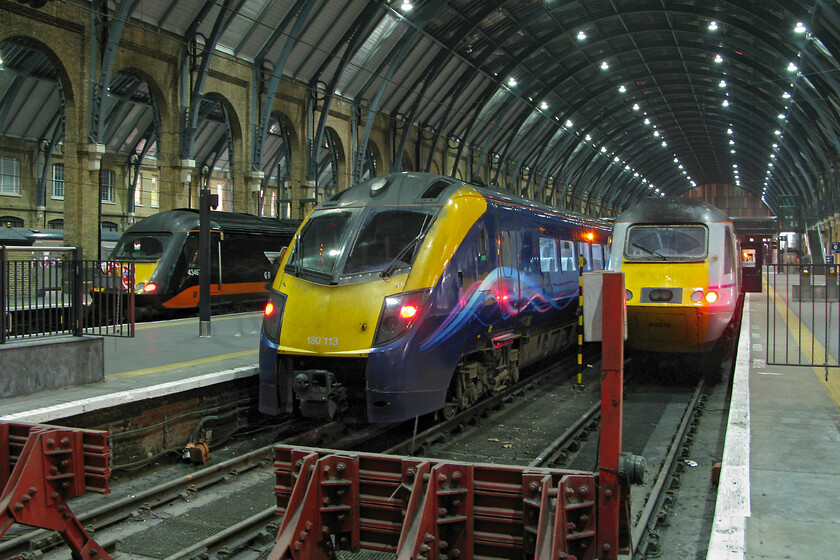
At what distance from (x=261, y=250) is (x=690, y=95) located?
38.7 meters

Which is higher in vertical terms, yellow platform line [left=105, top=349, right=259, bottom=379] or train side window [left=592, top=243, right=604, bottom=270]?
train side window [left=592, top=243, right=604, bottom=270]

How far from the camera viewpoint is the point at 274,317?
8258 mm

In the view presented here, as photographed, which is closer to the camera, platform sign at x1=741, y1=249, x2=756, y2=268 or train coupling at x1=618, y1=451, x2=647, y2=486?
train coupling at x1=618, y1=451, x2=647, y2=486

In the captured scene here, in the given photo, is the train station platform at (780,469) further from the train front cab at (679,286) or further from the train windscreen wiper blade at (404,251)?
the train windscreen wiper blade at (404,251)

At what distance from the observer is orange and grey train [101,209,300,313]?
56.4 feet

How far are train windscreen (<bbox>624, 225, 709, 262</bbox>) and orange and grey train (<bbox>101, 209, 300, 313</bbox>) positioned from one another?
7952 millimetres

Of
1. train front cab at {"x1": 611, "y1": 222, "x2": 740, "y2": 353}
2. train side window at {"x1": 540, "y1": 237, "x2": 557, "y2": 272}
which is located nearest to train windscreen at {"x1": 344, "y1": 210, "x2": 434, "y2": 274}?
train side window at {"x1": 540, "y1": 237, "x2": 557, "y2": 272}

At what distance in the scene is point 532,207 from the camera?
11570 millimetres

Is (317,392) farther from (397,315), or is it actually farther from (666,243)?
(666,243)

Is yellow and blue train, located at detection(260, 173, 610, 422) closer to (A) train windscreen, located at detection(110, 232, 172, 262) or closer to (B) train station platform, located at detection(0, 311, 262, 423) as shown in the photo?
(B) train station platform, located at detection(0, 311, 262, 423)

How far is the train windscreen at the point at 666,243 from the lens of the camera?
1192cm

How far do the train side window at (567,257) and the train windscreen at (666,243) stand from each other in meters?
1.26

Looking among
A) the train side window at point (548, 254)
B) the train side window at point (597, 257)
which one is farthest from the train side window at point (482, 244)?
the train side window at point (597, 257)

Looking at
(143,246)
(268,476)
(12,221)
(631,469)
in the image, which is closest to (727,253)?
(268,476)
